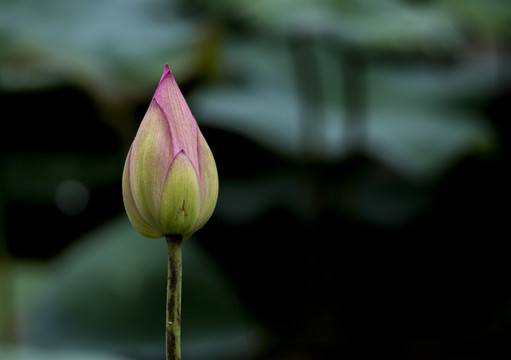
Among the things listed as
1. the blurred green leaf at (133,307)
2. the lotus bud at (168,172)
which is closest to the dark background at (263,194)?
the blurred green leaf at (133,307)

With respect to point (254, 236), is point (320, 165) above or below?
above

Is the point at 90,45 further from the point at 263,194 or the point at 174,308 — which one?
the point at 174,308

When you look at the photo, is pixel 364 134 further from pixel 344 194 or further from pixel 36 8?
pixel 36 8

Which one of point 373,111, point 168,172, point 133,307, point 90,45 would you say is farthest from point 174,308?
point 373,111

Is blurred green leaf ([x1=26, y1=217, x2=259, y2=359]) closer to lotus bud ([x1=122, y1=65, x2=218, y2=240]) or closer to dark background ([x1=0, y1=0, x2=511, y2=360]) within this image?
dark background ([x1=0, y1=0, x2=511, y2=360])

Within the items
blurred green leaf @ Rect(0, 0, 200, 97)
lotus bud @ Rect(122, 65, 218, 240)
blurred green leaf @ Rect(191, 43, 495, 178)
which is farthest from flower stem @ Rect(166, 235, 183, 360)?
blurred green leaf @ Rect(191, 43, 495, 178)

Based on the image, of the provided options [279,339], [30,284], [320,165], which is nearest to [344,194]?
[320,165]
